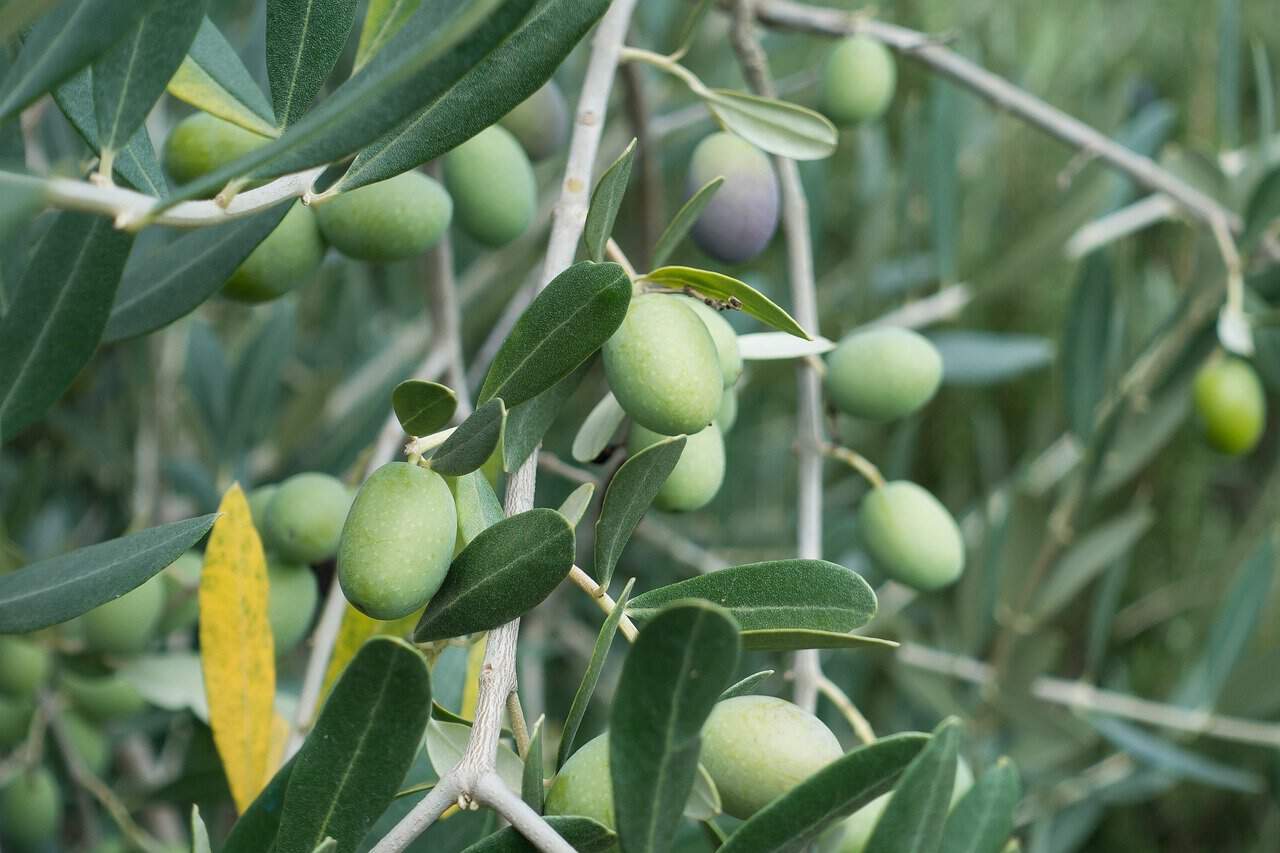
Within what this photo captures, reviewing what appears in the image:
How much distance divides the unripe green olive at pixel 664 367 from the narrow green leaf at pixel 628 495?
22 millimetres

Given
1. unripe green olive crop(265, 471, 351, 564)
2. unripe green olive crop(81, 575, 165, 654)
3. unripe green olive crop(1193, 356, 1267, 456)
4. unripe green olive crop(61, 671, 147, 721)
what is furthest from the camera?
unripe green olive crop(1193, 356, 1267, 456)

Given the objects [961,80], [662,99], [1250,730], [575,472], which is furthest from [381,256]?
[1250,730]

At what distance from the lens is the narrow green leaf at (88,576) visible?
1.66 ft

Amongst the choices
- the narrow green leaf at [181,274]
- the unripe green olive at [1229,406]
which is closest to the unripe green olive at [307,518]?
the narrow green leaf at [181,274]

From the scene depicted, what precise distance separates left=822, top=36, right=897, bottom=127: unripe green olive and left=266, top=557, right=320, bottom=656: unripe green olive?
53cm

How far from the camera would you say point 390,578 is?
0.47 m

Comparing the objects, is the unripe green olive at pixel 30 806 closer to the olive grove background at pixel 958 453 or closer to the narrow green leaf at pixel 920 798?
the olive grove background at pixel 958 453

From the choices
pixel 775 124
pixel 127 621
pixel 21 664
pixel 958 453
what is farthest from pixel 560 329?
pixel 958 453

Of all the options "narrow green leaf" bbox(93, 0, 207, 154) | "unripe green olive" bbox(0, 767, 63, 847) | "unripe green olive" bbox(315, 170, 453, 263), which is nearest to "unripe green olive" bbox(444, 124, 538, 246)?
"unripe green olive" bbox(315, 170, 453, 263)

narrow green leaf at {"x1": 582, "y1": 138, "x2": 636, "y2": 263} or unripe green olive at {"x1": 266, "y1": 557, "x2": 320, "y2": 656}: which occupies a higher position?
narrow green leaf at {"x1": 582, "y1": 138, "x2": 636, "y2": 263}

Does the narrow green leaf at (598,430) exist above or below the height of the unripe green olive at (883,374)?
above

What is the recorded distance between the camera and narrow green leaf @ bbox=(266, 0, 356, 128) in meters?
0.51

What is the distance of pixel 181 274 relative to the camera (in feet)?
2.14

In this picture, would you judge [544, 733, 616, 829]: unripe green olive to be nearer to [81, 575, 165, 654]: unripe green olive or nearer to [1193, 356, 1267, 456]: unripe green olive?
[81, 575, 165, 654]: unripe green olive
